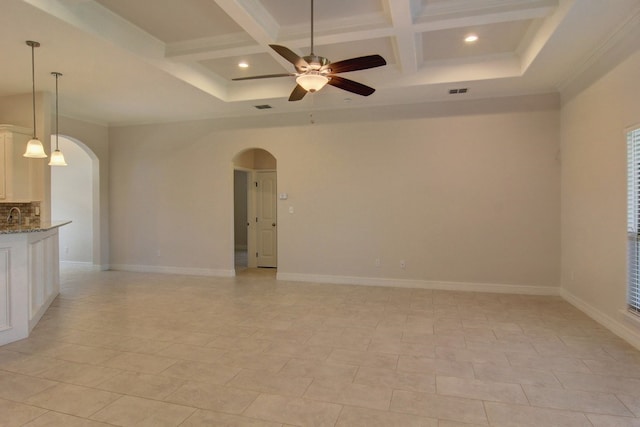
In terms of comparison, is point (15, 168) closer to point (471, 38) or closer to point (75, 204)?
point (75, 204)

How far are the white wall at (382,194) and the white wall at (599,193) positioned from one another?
373mm

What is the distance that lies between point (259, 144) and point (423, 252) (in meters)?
3.46

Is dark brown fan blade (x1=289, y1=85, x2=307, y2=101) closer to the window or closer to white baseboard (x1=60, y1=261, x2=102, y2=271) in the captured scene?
the window

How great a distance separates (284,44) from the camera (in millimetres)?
4047

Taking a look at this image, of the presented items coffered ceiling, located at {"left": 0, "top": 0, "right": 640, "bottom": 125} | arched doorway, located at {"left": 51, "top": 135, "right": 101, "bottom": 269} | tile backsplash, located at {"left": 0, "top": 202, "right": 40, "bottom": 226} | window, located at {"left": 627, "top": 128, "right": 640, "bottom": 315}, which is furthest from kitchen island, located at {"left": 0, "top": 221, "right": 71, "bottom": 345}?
window, located at {"left": 627, "top": 128, "right": 640, "bottom": 315}

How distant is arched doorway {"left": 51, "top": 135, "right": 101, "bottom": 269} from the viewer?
7766mm

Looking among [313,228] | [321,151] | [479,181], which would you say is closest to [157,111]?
[321,151]

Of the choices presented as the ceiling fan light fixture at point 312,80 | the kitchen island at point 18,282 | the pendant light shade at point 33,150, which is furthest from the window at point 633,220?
the pendant light shade at point 33,150

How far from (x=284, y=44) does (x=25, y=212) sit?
467 cm

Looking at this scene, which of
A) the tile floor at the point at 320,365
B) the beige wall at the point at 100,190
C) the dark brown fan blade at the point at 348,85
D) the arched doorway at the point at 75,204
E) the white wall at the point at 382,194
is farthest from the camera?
the arched doorway at the point at 75,204

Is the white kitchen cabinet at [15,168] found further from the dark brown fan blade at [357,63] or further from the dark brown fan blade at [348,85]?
the dark brown fan blade at [357,63]

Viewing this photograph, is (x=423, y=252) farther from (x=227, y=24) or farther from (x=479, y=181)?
(x=227, y=24)

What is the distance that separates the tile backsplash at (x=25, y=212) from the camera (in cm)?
526

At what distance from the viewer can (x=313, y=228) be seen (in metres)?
6.33
